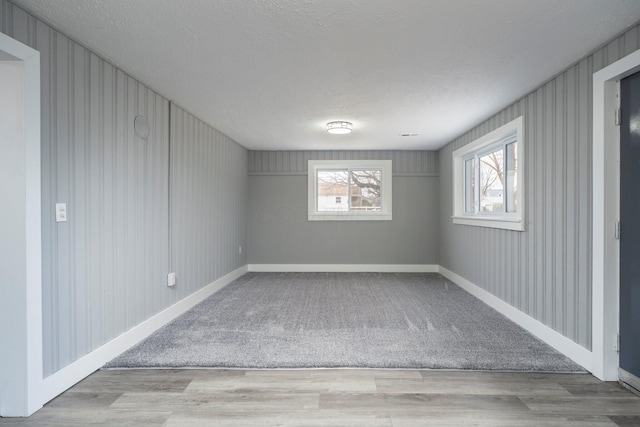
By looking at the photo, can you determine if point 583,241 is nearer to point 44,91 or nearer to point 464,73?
point 464,73

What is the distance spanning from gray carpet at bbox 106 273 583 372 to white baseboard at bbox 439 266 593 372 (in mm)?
63

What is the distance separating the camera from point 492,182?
14.1 ft

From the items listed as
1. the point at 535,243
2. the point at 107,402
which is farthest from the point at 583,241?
the point at 107,402

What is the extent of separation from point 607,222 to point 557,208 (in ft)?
1.70

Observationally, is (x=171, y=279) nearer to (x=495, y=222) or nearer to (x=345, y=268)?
(x=345, y=268)

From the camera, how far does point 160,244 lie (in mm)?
3219

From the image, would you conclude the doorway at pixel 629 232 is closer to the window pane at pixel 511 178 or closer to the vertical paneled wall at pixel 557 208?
the vertical paneled wall at pixel 557 208

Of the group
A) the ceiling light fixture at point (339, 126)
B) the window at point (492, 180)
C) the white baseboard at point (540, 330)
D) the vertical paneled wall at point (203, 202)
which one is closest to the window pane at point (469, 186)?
the window at point (492, 180)

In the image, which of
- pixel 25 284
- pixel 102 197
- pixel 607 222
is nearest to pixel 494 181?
pixel 607 222

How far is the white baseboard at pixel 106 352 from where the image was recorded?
2.01 m

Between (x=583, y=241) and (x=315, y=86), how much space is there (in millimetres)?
2386

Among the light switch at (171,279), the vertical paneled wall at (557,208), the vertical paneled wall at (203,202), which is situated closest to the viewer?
the vertical paneled wall at (557,208)

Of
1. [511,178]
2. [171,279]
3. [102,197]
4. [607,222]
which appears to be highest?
[511,178]

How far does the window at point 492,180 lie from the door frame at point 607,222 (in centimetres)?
99
